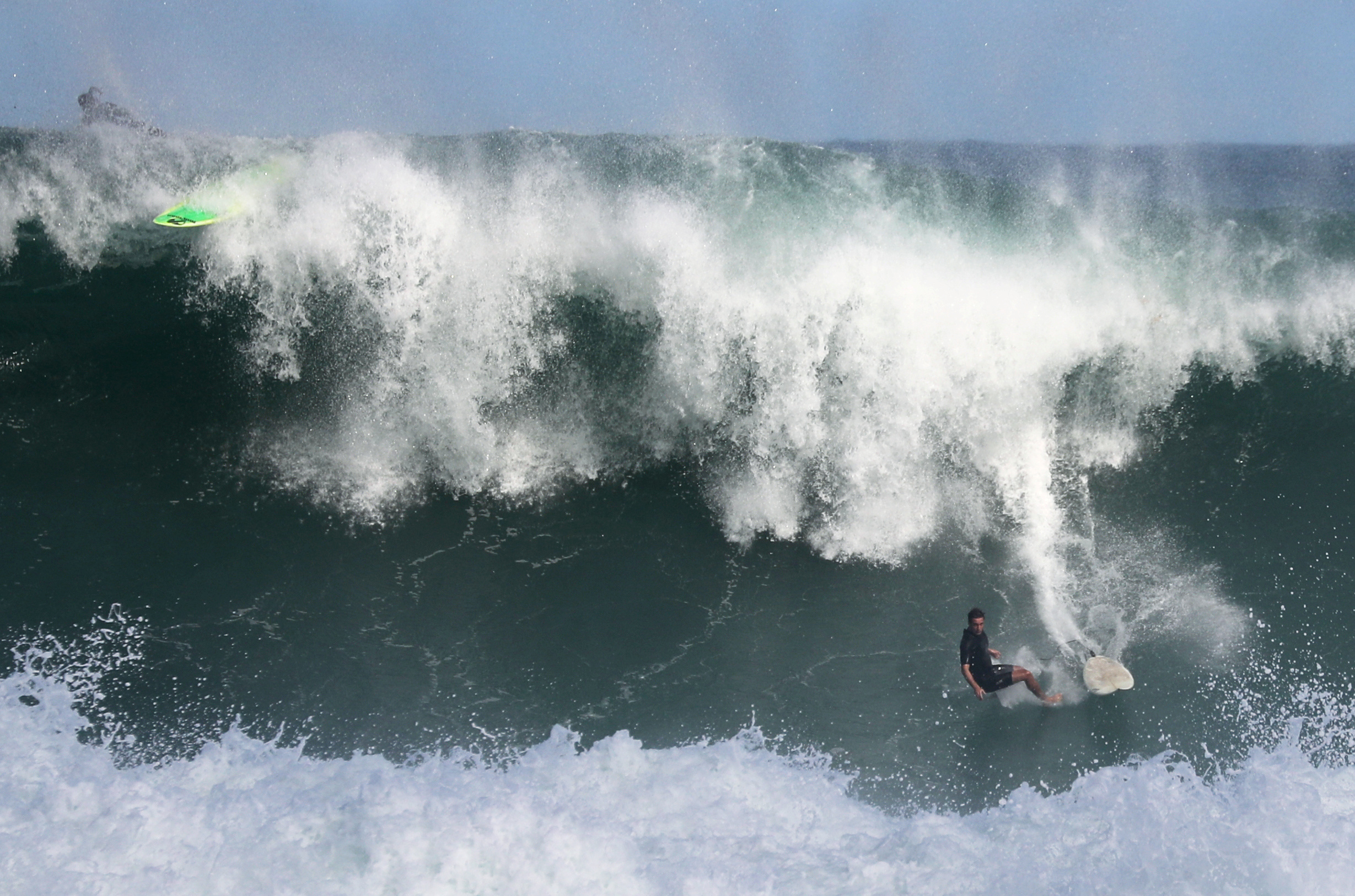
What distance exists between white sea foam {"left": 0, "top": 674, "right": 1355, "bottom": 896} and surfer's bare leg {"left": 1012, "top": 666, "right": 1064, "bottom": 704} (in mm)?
594

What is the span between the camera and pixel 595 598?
25.2 feet

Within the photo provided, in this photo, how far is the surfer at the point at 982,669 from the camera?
652 cm

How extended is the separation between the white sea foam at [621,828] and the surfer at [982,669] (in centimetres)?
74

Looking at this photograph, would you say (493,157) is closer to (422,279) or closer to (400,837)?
(422,279)

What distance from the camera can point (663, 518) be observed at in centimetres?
841

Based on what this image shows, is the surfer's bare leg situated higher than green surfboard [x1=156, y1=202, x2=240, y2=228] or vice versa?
green surfboard [x1=156, y1=202, x2=240, y2=228]

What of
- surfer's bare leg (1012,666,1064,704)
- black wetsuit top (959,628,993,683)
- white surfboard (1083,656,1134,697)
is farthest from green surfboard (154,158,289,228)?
white surfboard (1083,656,1134,697)

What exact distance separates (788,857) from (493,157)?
839 centimetres

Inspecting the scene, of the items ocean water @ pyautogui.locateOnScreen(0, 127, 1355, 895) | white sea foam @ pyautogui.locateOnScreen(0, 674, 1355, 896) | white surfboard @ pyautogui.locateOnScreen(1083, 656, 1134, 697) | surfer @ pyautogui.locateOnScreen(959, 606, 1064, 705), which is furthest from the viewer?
white surfboard @ pyautogui.locateOnScreen(1083, 656, 1134, 697)

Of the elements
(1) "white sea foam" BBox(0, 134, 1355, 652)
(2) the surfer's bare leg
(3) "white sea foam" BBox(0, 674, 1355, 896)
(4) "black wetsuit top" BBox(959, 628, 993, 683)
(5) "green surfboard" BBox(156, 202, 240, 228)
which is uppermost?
(5) "green surfboard" BBox(156, 202, 240, 228)

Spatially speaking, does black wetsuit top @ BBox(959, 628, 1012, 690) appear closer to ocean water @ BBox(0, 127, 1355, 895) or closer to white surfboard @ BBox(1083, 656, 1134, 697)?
ocean water @ BBox(0, 127, 1355, 895)

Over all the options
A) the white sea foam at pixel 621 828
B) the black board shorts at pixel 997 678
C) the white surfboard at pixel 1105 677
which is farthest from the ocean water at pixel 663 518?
the black board shorts at pixel 997 678

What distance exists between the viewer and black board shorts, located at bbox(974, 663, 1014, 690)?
6.54 m

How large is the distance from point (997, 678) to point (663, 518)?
10.5 feet
